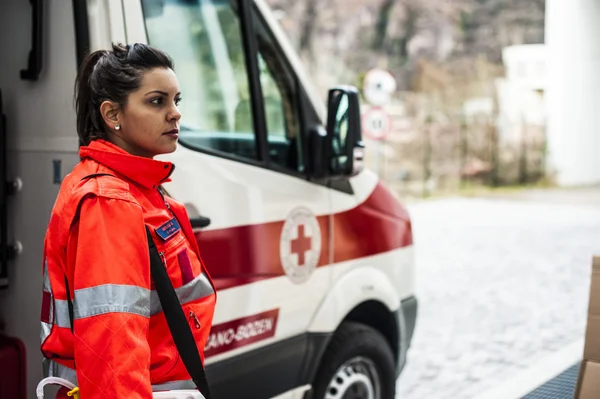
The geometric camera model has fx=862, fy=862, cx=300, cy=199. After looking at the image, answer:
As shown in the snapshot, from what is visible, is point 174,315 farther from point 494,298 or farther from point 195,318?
point 494,298

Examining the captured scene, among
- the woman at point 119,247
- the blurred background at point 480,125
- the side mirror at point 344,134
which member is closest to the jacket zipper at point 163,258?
the woman at point 119,247

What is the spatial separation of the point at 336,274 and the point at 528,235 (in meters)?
11.4

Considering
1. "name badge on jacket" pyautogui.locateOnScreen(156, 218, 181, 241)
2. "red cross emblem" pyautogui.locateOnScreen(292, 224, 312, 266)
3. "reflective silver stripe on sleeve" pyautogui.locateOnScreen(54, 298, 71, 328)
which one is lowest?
"red cross emblem" pyautogui.locateOnScreen(292, 224, 312, 266)

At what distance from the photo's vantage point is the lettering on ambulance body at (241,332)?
121 inches

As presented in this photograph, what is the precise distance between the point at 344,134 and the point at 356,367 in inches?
44.3

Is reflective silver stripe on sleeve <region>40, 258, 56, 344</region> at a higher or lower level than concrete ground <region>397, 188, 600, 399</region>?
higher

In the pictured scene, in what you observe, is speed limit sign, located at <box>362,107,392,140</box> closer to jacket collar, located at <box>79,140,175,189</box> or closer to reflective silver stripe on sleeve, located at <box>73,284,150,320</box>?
jacket collar, located at <box>79,140,175,189</box>

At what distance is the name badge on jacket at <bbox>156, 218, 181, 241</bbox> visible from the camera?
208cm

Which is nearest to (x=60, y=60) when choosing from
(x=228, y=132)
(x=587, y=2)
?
(x=228, y=132)

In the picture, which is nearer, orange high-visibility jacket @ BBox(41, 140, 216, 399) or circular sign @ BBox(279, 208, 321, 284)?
orange high-visibility jacket @ BBox(41, 140, 216, 399)

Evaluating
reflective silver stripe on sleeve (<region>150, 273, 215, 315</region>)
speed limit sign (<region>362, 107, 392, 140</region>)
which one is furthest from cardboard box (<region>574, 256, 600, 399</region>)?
speed limit sign (<region>362, 107, 392, 140</region>)

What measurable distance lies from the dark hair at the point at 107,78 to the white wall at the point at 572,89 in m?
26.1

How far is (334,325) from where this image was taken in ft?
12.1

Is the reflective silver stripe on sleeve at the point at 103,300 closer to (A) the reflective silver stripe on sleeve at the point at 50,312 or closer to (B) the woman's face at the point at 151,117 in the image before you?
(A) the reflective silver stripe on sleeve at the point at 50,312
